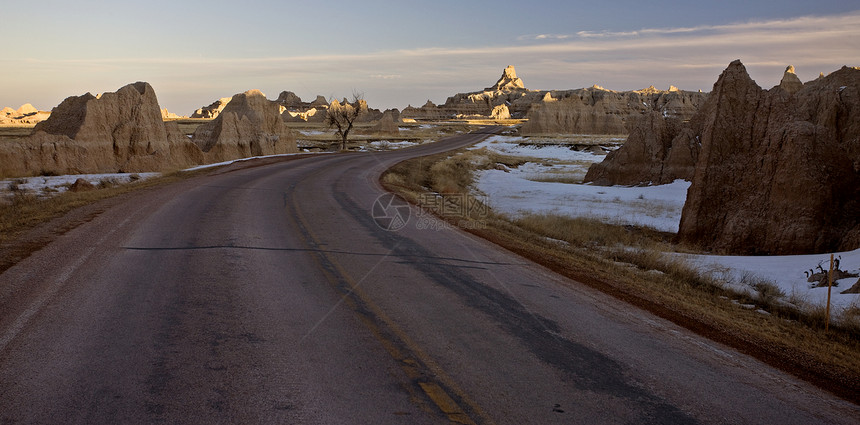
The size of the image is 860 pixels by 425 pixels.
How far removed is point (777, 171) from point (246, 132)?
32.3 metres

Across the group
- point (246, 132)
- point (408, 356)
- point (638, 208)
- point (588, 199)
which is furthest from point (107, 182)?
point (638, 208)

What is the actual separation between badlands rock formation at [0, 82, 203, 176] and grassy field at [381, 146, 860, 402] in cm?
1790

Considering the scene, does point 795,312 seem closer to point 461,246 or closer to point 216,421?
point 461,246

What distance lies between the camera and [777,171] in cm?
1473

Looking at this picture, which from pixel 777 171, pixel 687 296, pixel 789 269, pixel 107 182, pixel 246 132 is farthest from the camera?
pixel 246 132

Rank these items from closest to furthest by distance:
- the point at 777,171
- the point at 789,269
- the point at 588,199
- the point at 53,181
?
the point at 789,269 → the point at 777,171 → the point at 53,181 → the point at 588,199

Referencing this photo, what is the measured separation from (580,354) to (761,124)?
550 inches

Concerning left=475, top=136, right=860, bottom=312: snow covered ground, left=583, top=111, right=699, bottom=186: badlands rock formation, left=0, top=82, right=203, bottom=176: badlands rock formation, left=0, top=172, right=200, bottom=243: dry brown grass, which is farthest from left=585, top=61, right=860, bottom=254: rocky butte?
left=0, top=82, right=203, bottom=176: badlands rock formation

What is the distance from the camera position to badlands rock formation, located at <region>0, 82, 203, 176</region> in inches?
897

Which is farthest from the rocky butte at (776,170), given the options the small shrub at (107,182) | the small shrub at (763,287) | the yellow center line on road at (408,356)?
the small shrub at (107,182)

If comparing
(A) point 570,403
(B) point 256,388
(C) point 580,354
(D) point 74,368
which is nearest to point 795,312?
(C) point 580,354

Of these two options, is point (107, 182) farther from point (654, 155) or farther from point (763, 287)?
point (654, 155)

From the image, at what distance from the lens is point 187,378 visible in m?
4.93

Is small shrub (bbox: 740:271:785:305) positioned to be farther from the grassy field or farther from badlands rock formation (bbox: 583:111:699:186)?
badlands rock formation (bbox: 583:111:699:186)
